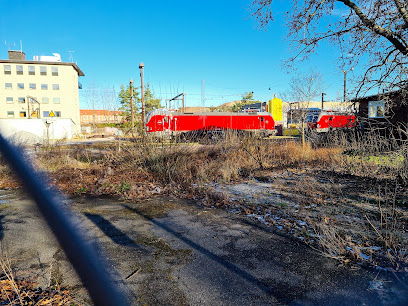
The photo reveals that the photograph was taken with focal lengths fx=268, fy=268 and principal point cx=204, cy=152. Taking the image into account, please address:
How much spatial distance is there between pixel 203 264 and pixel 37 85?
55.8 m

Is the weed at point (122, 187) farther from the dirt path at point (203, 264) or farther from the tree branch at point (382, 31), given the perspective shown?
the tree branch at point (382, 31)

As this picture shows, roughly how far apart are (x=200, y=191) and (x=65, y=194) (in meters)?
3.31

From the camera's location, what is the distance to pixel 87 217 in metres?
4.89

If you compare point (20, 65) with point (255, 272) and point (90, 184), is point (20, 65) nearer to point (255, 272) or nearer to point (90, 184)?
point (90, 184)

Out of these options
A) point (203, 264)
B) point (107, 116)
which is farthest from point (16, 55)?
point (203, 264)

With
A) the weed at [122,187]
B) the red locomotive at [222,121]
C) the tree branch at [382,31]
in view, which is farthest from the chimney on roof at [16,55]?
the tree branch at [382,31]

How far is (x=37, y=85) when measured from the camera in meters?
48.3

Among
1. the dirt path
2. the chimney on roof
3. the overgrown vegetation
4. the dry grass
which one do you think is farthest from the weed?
the chimney on roof

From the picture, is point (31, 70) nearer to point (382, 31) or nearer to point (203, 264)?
point (382, 31)

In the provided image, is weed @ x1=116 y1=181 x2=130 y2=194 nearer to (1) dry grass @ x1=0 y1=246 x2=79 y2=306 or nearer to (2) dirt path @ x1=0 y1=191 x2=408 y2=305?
(2) dirt path @ x1=0 y1=191 x2=408 y2=305

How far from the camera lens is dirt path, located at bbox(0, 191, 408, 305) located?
262 cm

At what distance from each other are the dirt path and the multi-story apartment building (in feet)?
158

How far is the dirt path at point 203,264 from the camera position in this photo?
103 inches

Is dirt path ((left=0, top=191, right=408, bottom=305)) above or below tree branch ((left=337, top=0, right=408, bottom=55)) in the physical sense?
below
